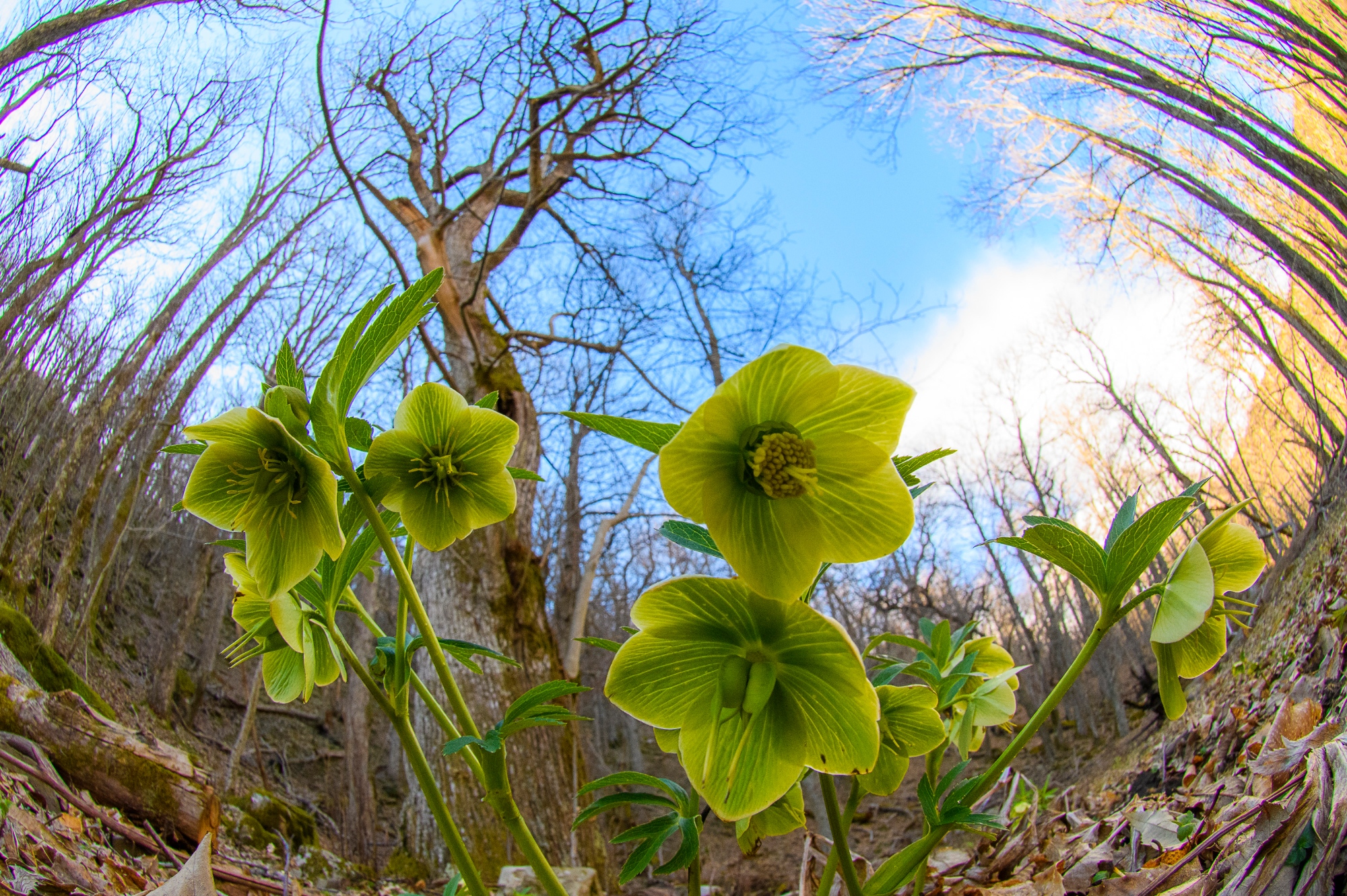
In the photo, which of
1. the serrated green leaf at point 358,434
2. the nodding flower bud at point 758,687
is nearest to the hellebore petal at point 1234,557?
the nodding flower bud at point 758,687

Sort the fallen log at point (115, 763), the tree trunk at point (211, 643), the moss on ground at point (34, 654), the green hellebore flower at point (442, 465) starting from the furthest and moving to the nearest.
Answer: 1. the tree trunk at point (211, 643)
2. the moss on ground at point (34, 654)
3. the fallen log at point (115, 763)
4. the green hellebore flower at point (442, 465)

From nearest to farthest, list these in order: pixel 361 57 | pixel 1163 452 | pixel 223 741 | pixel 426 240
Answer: pixel 426 240 → pixel 361 57 → pixel 223 741 → pixel 1163 452

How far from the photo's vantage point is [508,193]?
4.66 meters

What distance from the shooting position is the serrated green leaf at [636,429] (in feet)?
1.21

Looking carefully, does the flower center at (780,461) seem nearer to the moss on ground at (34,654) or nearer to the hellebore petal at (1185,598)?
the hellebore petal at (1185,598)

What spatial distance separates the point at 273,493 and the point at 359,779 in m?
6.46

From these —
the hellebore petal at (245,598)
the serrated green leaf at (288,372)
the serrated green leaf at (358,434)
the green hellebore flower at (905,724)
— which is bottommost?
the green hellebore flower at (905,724)

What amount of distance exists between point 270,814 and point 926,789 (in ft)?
7.99

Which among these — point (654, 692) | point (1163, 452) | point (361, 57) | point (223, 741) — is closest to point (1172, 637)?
point (654, 692)

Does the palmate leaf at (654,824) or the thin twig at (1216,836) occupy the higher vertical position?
the palmate leaf at (654,824)

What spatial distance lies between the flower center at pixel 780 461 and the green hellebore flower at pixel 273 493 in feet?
0.78

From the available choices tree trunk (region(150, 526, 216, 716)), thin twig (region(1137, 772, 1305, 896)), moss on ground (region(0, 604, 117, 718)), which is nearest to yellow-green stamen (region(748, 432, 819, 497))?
thin twig (region(1137, 772, 1305, 896))

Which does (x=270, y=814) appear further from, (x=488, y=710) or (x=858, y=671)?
(x=858, y=671)

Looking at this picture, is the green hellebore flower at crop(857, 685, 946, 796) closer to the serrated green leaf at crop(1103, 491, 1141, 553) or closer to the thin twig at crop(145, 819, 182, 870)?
the serrated green leaf at crop(1103, 491, 1141, 553)
